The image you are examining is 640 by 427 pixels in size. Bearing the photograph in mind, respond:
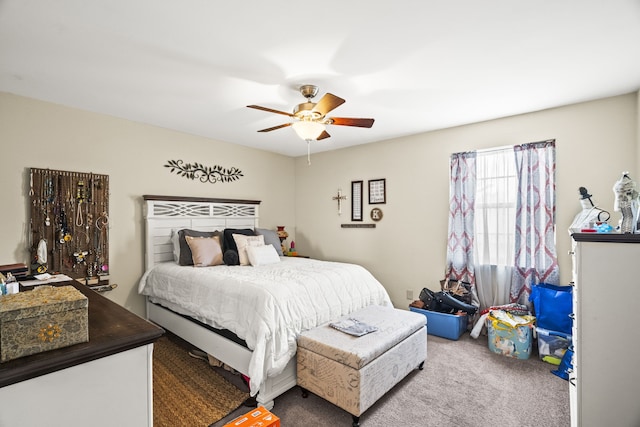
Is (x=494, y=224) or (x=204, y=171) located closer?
(x=494, y=224)

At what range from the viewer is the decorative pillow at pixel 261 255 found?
136 inches

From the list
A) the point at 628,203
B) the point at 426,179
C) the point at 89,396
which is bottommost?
the point at 89,396

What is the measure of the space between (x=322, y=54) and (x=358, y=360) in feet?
6.62

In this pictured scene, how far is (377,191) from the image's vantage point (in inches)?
169

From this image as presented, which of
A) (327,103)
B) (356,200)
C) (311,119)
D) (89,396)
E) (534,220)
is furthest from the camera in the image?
(356,200)

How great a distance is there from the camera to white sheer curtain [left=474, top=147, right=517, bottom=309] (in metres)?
3.29

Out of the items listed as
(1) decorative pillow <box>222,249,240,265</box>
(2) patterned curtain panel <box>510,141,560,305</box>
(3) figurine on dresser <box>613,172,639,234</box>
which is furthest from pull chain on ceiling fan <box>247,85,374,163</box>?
(2) patterned curtain panel <box>510,141,560,305</box>

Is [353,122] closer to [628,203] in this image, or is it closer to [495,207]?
[628,203]

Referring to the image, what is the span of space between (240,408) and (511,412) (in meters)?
1.88

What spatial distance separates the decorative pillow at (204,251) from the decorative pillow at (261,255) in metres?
0.35

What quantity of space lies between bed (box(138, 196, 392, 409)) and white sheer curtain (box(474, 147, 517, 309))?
1.26m

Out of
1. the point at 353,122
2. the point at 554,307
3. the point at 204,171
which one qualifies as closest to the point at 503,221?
the point at 554,307

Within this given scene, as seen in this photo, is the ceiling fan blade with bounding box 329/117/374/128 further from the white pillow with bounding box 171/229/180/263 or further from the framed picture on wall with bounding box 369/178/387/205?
the white pillow with bounding box 171/229/180/263

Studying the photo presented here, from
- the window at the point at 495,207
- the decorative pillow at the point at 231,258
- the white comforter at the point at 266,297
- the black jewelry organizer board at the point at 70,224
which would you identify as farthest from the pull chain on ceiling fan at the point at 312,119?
the black jewelry organizer board at the point at 70,224
